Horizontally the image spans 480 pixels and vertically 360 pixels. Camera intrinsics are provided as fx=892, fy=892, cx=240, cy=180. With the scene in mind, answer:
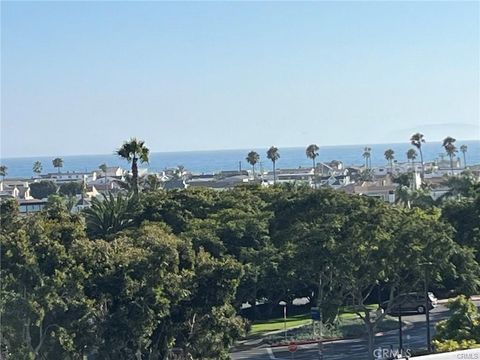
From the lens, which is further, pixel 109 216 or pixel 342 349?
pixel 109 216

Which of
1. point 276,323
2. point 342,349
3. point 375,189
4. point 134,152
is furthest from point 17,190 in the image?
point 342,349

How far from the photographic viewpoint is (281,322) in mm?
38375

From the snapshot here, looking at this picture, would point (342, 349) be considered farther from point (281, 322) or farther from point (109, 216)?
point (109, 216)

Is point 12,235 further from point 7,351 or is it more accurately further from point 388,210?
point 388,210

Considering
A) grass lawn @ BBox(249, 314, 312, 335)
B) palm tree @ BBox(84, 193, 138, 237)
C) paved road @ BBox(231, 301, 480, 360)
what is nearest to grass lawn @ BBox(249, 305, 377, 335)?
grass lawn @ BBox(249, 314, 312, 335)

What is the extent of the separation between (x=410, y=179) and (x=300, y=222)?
193 ft

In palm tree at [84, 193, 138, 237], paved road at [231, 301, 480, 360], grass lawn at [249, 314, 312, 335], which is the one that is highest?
palm tree at [84, 193, 138, 237]

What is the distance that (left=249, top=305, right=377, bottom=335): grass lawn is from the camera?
36.2 metres

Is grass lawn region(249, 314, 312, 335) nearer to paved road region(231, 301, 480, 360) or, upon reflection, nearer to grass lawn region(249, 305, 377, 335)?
grass lawn region(249, 305, 377, 335)

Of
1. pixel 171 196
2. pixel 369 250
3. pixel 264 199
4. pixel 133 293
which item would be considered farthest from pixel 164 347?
pixel 264 199

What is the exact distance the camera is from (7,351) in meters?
22.6

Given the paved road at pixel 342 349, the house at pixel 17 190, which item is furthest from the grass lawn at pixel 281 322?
the house at pixel 17 190

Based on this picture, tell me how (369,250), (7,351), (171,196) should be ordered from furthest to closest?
(171,196) < (369,250) < (7,351)

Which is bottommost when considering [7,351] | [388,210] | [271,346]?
[271,346]
